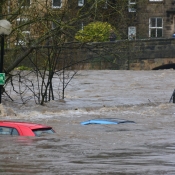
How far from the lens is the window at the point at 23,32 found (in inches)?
982

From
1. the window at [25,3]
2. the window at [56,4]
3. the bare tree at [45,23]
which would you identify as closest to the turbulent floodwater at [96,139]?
the bare tree at [45,23]

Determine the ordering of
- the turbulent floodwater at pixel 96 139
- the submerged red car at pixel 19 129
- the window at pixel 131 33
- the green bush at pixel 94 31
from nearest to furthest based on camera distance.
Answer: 1. the turbulent floodwater at pixel 96 139
2. the submerged red car at pixel 19 129
3. the green bush at pixel 94 31
4. the window at pixel 131 33

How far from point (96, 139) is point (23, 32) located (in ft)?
30.9

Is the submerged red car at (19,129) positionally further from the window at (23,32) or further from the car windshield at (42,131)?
the window at (23,32)

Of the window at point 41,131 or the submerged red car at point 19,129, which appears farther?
the window at point 41,131

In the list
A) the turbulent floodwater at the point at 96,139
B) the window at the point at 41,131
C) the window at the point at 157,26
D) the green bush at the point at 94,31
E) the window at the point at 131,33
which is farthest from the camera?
the window at the point at 157,26

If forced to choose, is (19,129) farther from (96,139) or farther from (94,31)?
(94,31)

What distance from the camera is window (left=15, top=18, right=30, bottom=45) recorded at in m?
24.9

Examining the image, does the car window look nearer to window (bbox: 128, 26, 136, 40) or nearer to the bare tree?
the bare tree

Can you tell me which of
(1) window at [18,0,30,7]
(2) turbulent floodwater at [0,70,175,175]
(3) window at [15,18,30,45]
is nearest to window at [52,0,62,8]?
(3) window at [15,18,30,45]

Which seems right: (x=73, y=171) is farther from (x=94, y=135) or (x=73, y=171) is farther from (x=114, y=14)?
(x=114, y=14)

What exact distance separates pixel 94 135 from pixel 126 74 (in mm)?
30854

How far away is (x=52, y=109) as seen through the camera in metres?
27.3

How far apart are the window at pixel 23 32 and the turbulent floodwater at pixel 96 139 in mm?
2210
